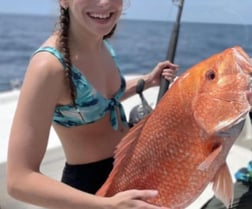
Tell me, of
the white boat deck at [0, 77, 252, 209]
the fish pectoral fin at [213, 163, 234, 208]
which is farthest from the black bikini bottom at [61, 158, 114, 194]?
the white boat deck at [0, 77, 252, 209]

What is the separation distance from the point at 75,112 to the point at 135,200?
0.41m

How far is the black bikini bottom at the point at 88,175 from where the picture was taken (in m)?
1.73

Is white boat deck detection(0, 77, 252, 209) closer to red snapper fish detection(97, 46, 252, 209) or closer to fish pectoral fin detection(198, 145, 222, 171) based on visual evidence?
red snapper fish detection(97, 46, 252, 209)

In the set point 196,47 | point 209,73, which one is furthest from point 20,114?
point 196,47

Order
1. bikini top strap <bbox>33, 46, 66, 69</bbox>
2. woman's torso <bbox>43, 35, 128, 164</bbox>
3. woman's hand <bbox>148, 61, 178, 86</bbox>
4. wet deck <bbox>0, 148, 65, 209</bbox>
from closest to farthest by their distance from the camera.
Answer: bikini top strap <bbox>33, 46, 66, 69</bbox> → woman's torso <bbox>43, 35, 128, 164</bbox> → woman's hand <bbox>148, 61, 178, 86</bbox> → wet deck <bbox>0, 148, 65, 209</bbox>

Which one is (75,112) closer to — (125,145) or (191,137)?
(125,145)

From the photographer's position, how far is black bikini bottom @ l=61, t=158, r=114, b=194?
1.73m

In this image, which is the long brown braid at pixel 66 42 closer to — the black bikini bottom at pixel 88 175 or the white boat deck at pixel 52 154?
the black bikini bottom at pixel 88 175

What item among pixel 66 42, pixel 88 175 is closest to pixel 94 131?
pixel 88 175

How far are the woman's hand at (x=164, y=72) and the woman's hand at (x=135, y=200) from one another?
0.77m

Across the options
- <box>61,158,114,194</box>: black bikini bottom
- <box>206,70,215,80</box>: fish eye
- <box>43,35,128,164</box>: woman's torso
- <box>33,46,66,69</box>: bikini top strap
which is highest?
<box>206,70,215,80</box>: fish eye

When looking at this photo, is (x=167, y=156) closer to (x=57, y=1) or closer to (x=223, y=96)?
(x=223, y=96)

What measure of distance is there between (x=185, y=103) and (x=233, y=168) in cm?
215

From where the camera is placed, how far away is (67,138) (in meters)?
1.73
